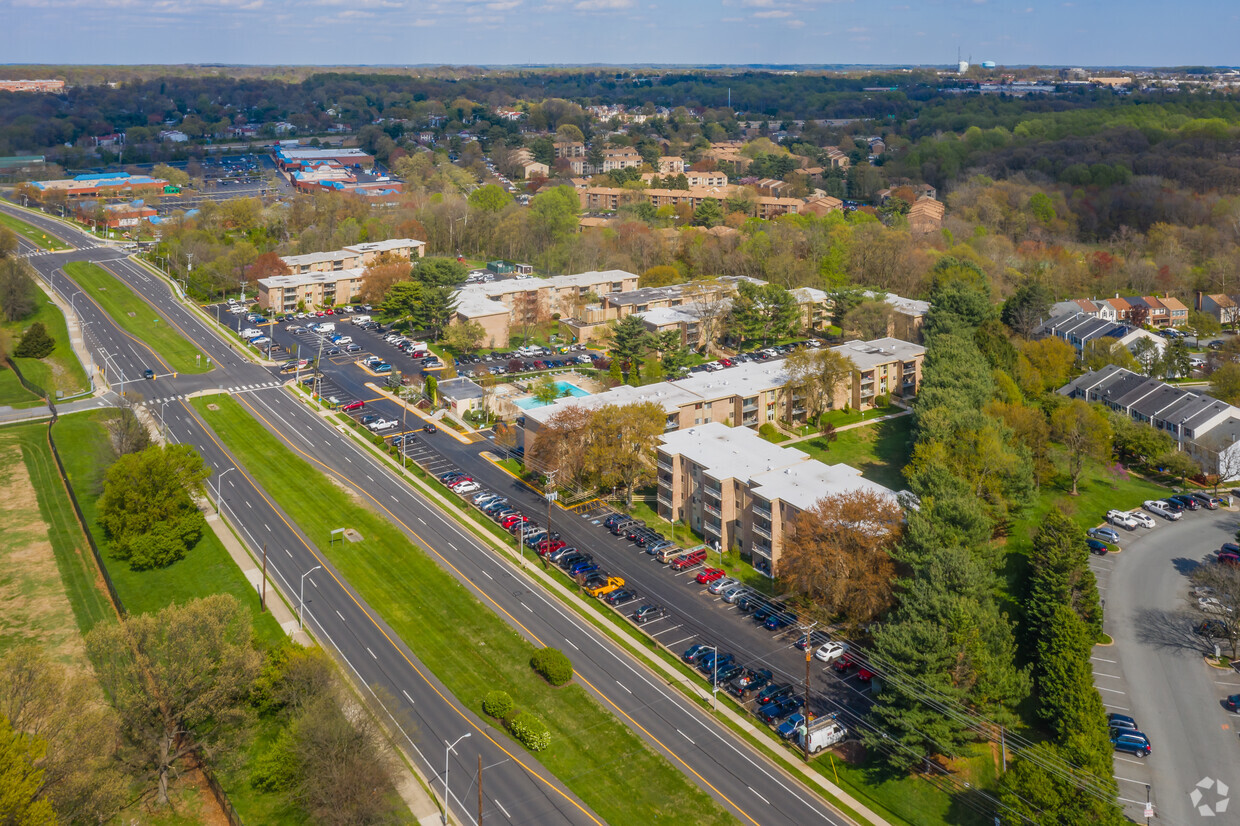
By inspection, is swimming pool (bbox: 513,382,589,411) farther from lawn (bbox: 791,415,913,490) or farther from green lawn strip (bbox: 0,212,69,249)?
green lawn strip (bbox: 0,212,69,249)

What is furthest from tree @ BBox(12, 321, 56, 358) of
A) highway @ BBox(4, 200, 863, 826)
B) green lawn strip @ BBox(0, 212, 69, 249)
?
green lawn strip @ BBox(0, 212, 69, 249)

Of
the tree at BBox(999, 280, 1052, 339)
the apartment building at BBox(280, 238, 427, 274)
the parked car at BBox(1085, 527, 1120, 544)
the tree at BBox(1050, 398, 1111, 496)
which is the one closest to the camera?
the parked car at BBox(1085, 527, 1120, 544)

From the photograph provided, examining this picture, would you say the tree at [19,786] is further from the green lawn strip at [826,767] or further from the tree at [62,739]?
the green lawn strip at [826,767]

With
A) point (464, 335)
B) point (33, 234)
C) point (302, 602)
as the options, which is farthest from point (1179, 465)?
point (33, 234)

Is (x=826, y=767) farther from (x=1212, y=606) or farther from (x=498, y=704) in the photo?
(x=1212, y=606)

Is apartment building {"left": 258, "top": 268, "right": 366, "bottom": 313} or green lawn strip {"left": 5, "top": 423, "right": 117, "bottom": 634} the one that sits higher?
apartment building {"left": 258, "top": 268, "right": 366, "bottom": 313}

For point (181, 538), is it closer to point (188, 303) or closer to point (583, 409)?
point (583, 409)
